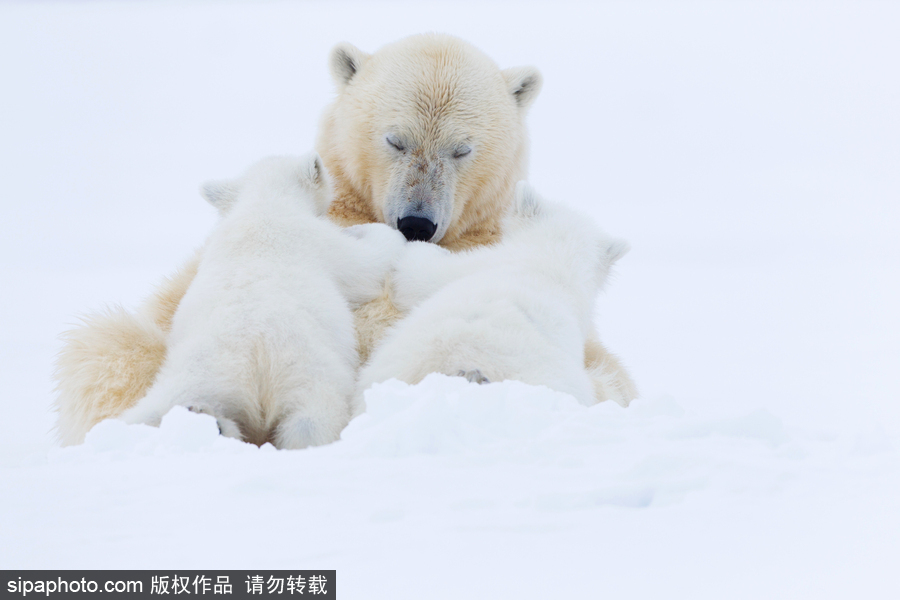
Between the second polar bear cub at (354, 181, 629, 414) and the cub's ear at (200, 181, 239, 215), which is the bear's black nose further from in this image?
the cub's ear at (200, 181, 239, 215)

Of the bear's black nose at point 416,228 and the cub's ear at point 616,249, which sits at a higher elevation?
the bear's black nose at point 416,228

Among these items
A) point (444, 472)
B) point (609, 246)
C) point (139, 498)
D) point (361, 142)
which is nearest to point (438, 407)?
point (444, 472)

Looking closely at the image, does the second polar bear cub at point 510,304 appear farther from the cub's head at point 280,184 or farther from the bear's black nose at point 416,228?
the cub's head at point 280,184

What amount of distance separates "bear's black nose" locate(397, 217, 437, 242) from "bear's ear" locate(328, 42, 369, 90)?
915mm

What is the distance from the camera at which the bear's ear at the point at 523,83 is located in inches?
160

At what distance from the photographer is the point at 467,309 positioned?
257cm

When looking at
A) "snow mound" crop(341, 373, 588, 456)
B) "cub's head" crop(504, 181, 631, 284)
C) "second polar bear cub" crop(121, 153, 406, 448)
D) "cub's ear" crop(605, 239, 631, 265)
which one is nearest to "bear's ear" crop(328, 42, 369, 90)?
"second polar bear cub" crop(121, 153, 406, 448)

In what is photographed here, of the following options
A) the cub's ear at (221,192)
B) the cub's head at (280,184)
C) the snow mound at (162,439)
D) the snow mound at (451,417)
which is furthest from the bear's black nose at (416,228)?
the snow mound at (162,439)

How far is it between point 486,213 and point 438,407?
202 centimetres

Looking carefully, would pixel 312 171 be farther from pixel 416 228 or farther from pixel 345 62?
pixel 345 62

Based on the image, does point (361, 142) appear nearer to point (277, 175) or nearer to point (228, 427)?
point (277, 175)

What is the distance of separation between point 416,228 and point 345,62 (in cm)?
103

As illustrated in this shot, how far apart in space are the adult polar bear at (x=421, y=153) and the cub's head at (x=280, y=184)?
334mm

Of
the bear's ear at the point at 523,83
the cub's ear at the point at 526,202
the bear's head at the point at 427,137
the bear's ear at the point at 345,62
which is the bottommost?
the cub's ear at the point at 526,202
